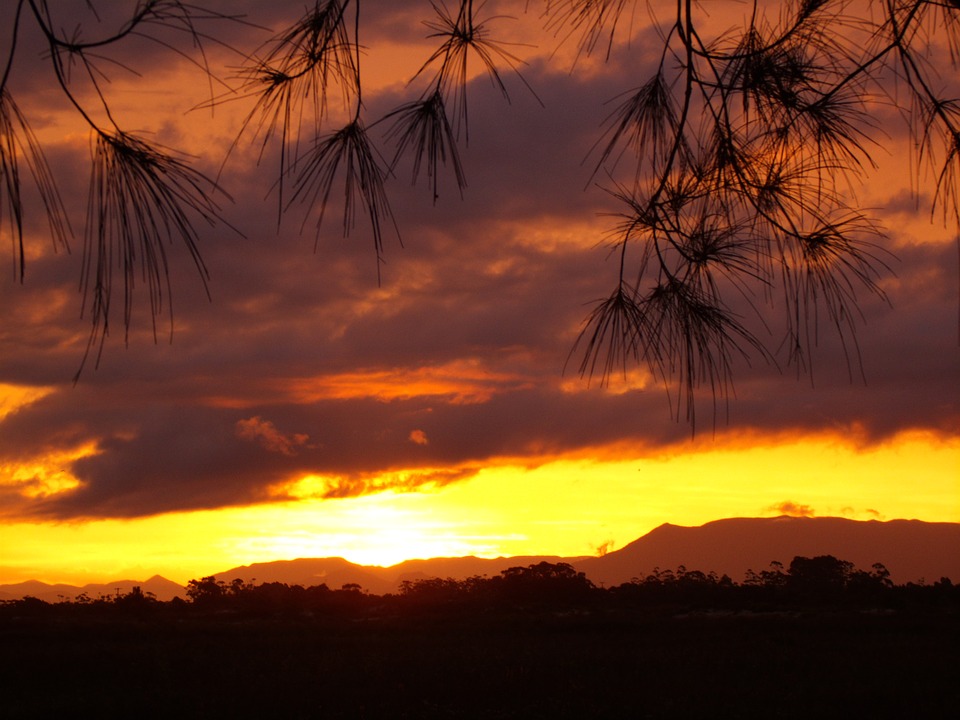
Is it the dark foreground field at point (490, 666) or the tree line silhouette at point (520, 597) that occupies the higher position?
the tree line silhouette at point (520, 597)

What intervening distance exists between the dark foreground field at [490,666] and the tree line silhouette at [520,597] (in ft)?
2.07

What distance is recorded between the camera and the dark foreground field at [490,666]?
8.19m

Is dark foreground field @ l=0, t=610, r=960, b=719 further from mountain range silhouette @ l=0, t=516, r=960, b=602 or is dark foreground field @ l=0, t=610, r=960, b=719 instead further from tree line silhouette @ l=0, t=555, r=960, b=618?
mountain range silhouette @ l=0, t=516, r=960, b=602

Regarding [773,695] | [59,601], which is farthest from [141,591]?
[773,695]

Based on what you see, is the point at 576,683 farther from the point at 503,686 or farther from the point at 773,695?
the point at 773,695

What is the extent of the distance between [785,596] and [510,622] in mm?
4370

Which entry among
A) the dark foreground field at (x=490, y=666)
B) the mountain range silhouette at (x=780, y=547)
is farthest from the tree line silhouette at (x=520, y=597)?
the mountain range silhouette at (x=780, y=547)

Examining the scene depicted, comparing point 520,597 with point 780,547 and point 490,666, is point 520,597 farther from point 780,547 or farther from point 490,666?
point 780,547

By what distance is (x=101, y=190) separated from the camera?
208 centimetres

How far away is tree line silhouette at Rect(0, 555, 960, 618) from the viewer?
532 inches

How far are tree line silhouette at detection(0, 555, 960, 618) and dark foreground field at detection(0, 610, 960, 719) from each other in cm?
Answer: 63

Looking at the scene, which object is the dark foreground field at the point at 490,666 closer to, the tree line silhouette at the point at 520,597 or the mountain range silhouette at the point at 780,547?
the tree line silhouette at the point at 520,597

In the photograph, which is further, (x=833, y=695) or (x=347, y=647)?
(x=347, y=647)

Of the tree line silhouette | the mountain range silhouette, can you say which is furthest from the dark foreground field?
the mountain range silhouette
